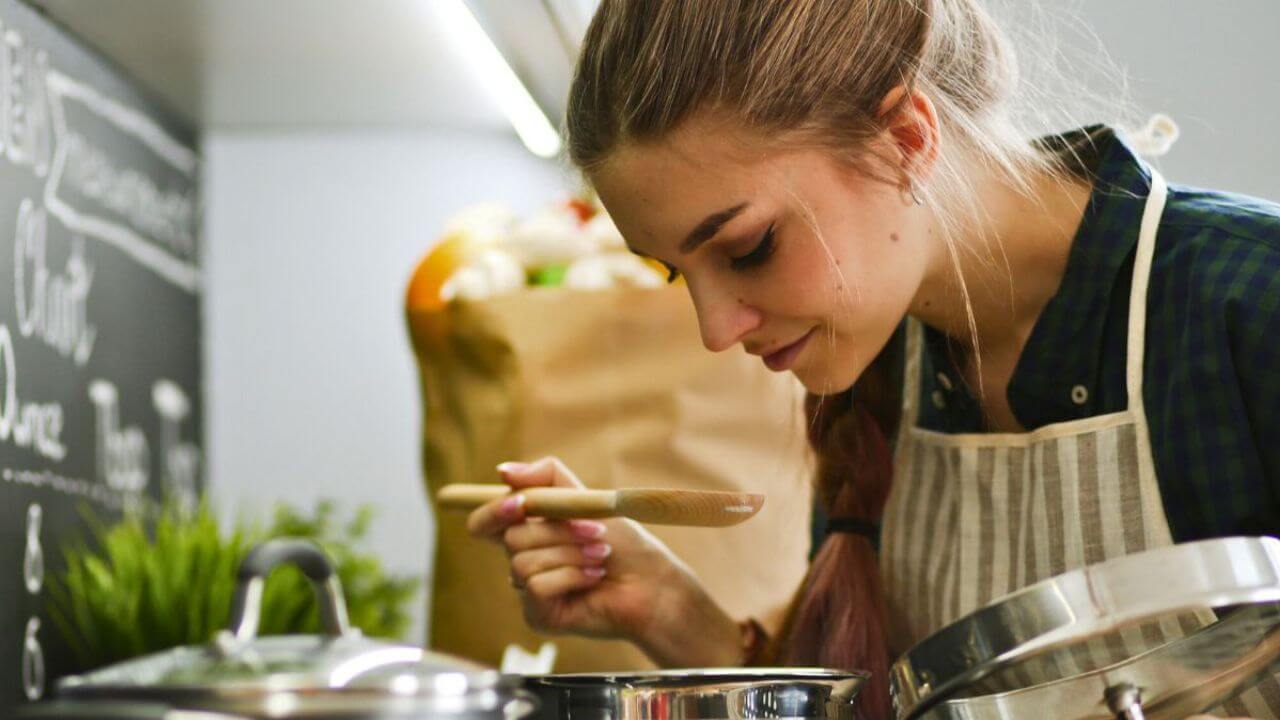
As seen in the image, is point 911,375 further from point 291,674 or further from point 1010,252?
point 291,674

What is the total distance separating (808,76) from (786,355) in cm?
18

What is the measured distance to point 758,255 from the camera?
0.80m

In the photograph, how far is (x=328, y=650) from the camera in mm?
511

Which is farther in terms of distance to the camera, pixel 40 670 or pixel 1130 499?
pixel 40 670

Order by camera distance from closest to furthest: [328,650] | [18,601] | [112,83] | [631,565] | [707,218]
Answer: [328,650], [707,218], [631,565], [18,601], [112,83]

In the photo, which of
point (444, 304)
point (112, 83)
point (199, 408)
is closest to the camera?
point (444, 304)

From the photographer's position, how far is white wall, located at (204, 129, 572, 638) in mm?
1770

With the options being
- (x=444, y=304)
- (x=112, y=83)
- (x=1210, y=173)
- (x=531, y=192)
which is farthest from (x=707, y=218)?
(x=531, y=192)

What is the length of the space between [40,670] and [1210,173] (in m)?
1.18

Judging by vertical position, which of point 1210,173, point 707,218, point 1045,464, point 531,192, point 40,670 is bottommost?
point 40,670

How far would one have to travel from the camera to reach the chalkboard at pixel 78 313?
119cm

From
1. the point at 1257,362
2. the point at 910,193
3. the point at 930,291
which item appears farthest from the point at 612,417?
the point at 1257,362

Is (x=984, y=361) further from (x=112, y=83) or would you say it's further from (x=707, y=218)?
(x=112, y=83)

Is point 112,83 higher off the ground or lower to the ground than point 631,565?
higher
